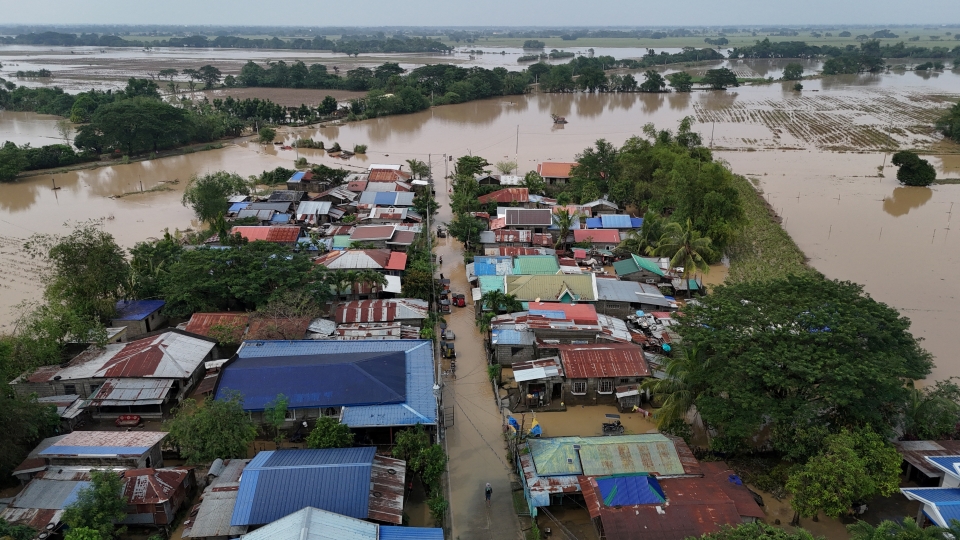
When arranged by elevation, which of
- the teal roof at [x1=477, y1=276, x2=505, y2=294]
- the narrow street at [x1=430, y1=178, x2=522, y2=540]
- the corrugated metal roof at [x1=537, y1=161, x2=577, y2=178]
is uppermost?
the corrugated metal roof at [x1=537, y1=161, x2=577, y2=178]

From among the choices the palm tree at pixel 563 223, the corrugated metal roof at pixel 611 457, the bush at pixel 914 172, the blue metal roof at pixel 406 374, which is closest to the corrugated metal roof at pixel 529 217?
the palm tree at pixel 563 223

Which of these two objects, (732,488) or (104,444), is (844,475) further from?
(104,444)

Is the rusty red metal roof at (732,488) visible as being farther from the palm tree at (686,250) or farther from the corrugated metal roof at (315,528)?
the palm tree at (686,250)

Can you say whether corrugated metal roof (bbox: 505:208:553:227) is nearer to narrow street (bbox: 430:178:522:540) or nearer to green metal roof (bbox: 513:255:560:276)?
green metal roof (bbox: 513:255:560:276)

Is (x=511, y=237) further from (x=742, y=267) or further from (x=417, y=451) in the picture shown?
(x=417, y=451)

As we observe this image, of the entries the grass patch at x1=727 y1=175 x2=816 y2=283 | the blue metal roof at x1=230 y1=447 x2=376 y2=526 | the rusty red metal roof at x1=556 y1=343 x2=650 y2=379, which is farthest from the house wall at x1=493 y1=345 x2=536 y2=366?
the grass patch at x1=727 y1=175 x2=816 y2=283
